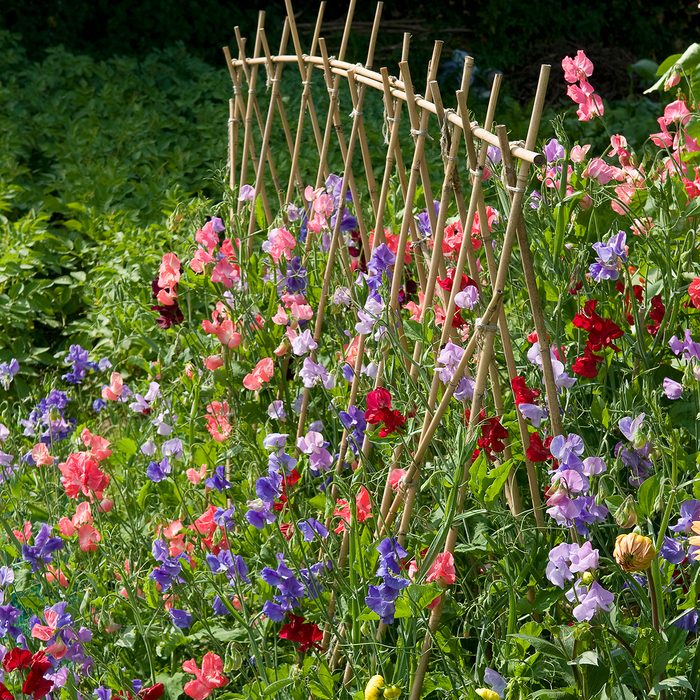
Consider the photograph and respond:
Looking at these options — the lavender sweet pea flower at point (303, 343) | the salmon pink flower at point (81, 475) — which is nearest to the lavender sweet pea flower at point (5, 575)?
the salmon pink flower at point (81, 475)

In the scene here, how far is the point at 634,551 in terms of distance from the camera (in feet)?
3.83

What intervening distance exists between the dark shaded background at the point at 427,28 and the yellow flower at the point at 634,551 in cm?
611

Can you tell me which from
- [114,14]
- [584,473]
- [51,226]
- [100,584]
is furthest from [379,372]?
[114,14]

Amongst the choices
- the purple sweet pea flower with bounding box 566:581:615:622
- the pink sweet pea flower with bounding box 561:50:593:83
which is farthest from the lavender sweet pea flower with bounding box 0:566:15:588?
the pink sweet pea flower with bounding box 561:50:593:83

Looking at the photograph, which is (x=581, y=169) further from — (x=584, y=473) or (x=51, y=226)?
(x=51, y=226)

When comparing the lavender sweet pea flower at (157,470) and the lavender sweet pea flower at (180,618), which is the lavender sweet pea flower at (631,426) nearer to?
the lavender sweet pea flower at (180,618)

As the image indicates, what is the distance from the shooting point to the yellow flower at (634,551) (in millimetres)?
1162

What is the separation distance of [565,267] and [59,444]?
1268 mm

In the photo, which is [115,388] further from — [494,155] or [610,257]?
[610,257]

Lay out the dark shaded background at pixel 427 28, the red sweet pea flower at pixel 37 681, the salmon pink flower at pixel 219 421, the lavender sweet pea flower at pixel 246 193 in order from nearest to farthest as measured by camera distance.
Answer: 1. the red sweet pea flower at pixel 37 681
2. the salmon pink flower at pixel 219 421
3. the lavender sweet pea flower at pixel 246 193
4. the dark shaded background at pixel 427 28

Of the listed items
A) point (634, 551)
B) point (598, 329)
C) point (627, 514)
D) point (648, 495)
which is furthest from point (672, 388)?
point (634, 551)

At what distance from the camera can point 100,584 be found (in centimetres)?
190

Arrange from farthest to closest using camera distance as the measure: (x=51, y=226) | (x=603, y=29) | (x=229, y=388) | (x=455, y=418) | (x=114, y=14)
A: (x=603, y=29) < (x=114, y=14) < (x=51, y=226) < (x=229, y=388) < (x=455, y=418)

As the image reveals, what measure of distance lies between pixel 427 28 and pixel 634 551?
7.20 metres
